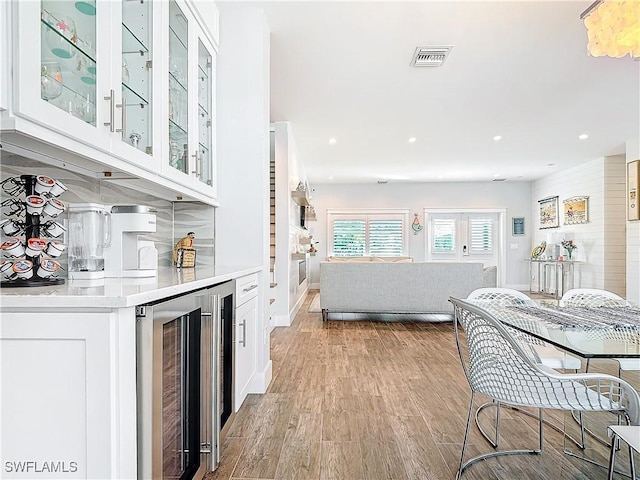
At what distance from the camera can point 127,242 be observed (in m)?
1.79

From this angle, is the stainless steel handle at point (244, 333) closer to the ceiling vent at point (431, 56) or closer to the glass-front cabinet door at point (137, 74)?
the glass-front cabinet door at point (137, 74)

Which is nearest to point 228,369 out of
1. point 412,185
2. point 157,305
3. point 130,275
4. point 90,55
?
point 130,275

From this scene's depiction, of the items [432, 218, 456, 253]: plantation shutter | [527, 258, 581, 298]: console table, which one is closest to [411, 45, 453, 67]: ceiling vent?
[527, 258, 581, 298]: console table

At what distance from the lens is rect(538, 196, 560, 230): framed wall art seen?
949cm

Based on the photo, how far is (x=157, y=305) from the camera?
126cm

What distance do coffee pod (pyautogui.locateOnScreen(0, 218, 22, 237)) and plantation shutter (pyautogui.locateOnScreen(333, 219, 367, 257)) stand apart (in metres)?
9.81

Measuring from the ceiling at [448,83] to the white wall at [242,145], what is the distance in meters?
0.23

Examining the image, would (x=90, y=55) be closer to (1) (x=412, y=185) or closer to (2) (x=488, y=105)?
(2) (x=488, y=105)

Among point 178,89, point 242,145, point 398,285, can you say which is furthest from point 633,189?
point 178,89

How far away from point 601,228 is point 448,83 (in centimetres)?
538

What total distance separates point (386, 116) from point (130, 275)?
4.49m

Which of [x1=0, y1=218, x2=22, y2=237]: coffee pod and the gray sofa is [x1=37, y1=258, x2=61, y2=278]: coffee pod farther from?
the gray sofa

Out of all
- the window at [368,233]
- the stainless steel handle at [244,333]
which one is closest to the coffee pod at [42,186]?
the stainless steel handle at [244,333]

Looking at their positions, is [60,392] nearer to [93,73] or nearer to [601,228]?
[93,73]
